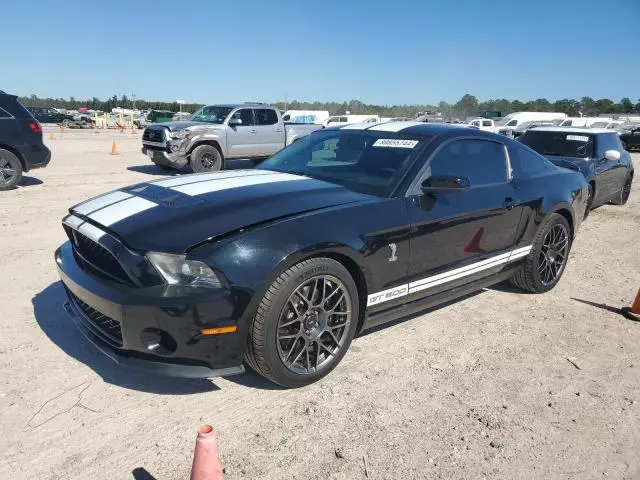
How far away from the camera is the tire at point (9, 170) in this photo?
8914 mm

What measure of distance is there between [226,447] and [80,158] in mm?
14920

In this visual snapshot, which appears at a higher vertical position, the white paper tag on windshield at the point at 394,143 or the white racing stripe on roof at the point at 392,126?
the white racing stripe on roof at the point at 392,126

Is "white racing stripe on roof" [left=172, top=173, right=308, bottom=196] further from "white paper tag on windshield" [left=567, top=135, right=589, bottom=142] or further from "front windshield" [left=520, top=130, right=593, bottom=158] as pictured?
"white paper tag on windshield" [left=567, top=135, right=589, bottom=142]

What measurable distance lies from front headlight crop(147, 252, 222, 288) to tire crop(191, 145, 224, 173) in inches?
387

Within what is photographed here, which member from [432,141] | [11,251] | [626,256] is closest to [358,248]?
[432,141]

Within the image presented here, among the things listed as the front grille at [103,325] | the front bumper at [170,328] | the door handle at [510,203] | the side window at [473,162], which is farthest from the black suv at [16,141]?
the door handle at [510,203]

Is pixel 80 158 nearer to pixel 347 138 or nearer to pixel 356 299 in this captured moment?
pixel 347 138

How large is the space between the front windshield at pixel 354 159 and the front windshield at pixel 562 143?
5.63 m

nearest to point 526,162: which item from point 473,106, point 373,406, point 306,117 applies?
point 373,406

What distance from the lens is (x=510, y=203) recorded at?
422 centimetres

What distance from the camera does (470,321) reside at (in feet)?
13.6

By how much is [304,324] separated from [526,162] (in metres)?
2.88

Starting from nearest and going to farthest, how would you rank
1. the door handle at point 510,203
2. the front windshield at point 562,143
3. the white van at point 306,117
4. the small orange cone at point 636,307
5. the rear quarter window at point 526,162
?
the door handle at point 510,203
the small orange cone at point 636,307
the rear quarter window at point 526,162
the front windshield at point 562,143
the white van at point 306,117

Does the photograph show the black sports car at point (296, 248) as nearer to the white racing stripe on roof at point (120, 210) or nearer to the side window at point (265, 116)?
the white racing stripe on roof at point (120, 210)
